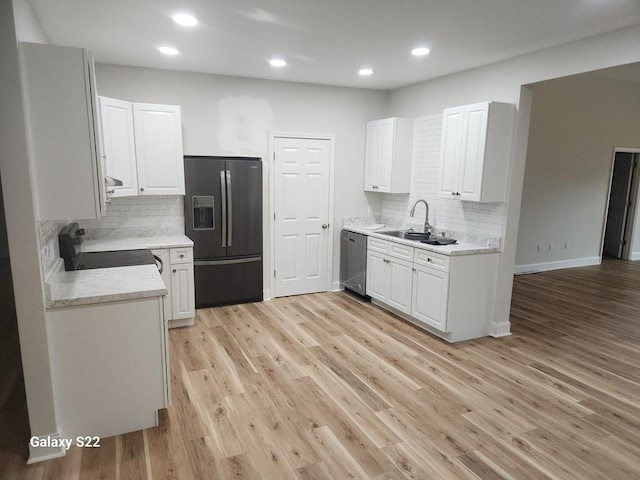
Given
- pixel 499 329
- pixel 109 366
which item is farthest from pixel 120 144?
pixel 499 329

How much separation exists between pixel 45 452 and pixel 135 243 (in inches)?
85.8

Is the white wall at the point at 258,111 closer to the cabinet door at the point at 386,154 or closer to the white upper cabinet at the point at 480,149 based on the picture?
the cabinet door at the point at 386,154

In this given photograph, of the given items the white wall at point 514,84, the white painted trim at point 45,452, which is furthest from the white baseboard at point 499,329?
the white painted trim at point 45,452

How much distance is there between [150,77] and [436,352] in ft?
13.3

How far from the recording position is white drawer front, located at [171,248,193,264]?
4.05 m

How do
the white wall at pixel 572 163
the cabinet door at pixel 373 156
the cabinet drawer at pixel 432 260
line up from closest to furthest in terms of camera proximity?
the cabinet drawer at pixel 432 260
the cabinet door at pixel 373 156
the white wall at pixel 572 163

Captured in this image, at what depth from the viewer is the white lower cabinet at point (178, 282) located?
159 inches

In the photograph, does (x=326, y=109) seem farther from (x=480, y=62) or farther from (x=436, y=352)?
(x=436, y=352)

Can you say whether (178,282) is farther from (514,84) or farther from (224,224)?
(514,84)

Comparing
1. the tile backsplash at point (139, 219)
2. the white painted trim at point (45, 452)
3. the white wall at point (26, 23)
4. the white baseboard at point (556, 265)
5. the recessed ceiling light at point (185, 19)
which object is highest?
the recessed ceiling light at point (185, 19)

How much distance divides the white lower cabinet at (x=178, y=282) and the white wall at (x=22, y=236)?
1807 mm

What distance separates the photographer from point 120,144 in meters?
3.90

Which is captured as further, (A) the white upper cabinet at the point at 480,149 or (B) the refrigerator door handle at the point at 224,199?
(B) the refrigerator door handle at the point at 224,199

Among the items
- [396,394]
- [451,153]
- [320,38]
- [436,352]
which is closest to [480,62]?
[451,153]
